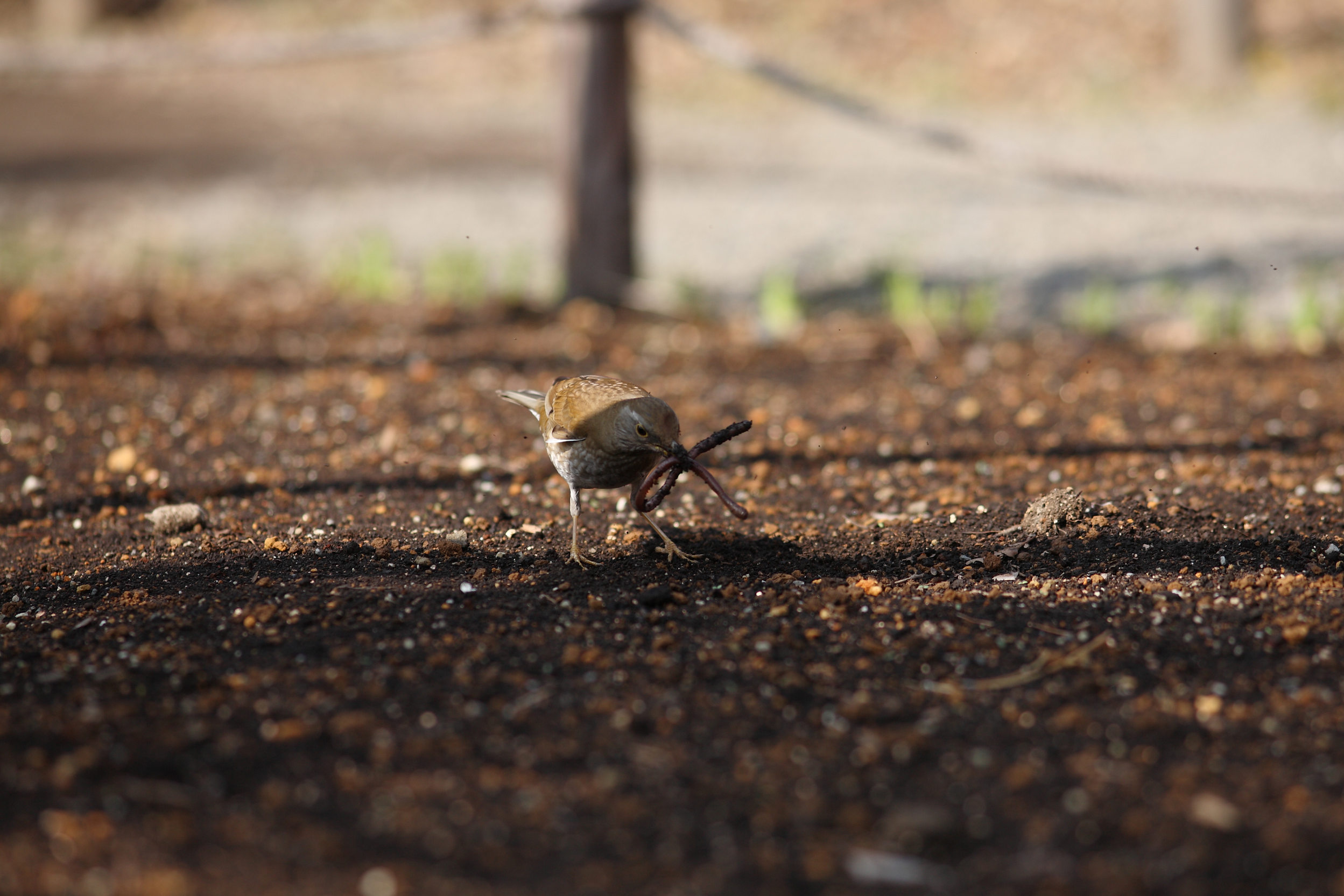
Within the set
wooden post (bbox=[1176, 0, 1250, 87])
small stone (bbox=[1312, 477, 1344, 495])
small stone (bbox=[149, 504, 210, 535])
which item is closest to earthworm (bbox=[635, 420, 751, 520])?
small stone (bbox=[149, 504, 210, 535])

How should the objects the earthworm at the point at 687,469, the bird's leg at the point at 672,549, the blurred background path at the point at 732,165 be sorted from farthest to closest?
the blurred background path at the point at 732,165, the bird's leg at the point at 672,549, the earthworm at the point at 687,469

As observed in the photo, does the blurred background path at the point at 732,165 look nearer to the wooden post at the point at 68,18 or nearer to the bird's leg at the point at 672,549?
the wooden post at the point at 68,18

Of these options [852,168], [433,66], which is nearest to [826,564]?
[852,168]

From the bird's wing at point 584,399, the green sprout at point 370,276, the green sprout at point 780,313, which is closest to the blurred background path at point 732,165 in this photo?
the green sprout at point 370,276

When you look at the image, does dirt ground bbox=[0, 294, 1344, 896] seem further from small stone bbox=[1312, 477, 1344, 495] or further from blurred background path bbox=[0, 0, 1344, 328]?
blurred background path bbox=[0, 0, 1344, 328]

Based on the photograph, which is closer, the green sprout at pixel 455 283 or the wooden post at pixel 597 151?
the wooden post at pixel 597 151

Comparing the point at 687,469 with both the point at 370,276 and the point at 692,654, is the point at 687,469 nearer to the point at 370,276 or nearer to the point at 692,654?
the point at 692,654

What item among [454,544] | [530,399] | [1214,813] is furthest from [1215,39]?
[1214,813]
